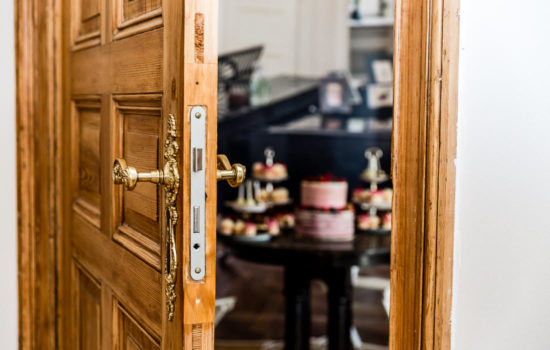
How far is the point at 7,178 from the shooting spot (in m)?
1.98

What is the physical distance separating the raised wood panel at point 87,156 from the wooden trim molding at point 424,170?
71 centimetres

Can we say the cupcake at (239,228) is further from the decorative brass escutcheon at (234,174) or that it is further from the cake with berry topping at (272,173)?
the decorative brass escutcheon at (234,174)

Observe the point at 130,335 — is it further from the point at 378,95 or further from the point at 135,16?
the point at 378,95

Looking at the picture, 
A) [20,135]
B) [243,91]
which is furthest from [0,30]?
[243,91]

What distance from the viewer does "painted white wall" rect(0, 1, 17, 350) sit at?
195 centimetres

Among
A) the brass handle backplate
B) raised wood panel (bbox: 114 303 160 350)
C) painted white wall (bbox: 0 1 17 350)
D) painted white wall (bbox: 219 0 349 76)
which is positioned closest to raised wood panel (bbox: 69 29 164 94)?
the brass handle backplate

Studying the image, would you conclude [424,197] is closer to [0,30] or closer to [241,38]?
[0,30]

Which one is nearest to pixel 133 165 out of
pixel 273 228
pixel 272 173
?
pixel 273 228

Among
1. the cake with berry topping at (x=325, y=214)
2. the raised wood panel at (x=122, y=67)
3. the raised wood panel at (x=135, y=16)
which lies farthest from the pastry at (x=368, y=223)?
the raised wood panel at (x=135, y=16)

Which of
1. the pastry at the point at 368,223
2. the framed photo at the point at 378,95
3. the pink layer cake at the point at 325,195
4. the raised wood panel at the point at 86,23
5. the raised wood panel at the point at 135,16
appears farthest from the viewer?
the framed photo at the point at 378,95

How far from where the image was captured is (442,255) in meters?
1.20

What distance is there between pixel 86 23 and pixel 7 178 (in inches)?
23.0

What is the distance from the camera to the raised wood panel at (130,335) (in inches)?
47.7

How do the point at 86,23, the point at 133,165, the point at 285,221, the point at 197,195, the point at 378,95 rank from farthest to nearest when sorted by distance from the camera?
1. the point at 378,95
2. the point at 285,221
3. the point at 86,23
4. the point at 133,165
5. the point at 197,195
